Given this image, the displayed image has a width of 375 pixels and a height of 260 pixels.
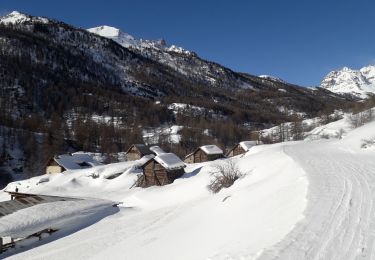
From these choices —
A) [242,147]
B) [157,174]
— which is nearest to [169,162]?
[157,174]

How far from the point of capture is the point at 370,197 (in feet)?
51.8

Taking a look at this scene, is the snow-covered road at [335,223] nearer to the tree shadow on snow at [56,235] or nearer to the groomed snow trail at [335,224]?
the groomed snow trail at [335,224]

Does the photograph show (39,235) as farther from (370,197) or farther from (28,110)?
(28,110)

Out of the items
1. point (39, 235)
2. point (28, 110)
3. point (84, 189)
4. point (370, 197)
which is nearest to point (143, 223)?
point (39, 235)

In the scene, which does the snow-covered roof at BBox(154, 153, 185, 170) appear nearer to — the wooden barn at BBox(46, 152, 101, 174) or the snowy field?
the snowy field

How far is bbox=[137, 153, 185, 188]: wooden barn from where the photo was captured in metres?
54.1

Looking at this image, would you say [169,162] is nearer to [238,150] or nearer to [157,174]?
[157,174]

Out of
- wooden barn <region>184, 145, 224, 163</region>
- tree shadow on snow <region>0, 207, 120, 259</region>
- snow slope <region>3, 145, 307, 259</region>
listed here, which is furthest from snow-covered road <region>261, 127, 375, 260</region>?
wooden barn <region>184, 145, 224, 163</region>

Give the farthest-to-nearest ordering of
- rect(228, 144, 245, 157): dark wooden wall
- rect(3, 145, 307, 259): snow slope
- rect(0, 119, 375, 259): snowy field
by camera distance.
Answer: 1. rect(228, 144, 245, 157): dark wooden wall
2. rect(3, 145, 307, 259): snow slope
3. rect(0, 119, 375, 259): snowy field

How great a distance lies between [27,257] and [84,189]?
37041 mm

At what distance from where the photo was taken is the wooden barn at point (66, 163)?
7325cm

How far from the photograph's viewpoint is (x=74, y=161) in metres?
76.6

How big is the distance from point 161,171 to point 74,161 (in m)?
28.4

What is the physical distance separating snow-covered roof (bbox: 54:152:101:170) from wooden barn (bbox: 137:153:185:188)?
2287 centimetres
